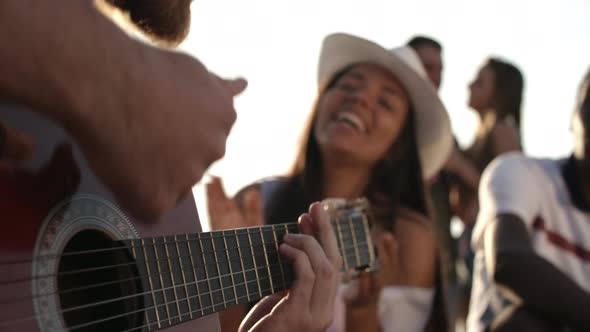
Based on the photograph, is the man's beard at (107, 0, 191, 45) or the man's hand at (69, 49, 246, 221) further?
the man's beard at (107, 0, 191, 45)

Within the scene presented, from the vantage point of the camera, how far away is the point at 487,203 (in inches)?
112

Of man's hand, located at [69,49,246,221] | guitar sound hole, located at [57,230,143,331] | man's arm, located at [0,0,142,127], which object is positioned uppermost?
man's arm, located at [0,0,142,127]

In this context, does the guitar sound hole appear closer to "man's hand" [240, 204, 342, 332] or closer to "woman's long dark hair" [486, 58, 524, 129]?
"man's hand" [240, 204, 342, 332]

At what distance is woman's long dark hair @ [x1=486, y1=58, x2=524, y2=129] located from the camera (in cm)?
440

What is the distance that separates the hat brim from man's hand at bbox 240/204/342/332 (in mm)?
1642

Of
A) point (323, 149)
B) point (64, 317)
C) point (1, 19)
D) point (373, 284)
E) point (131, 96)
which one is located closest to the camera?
point (1, 19)

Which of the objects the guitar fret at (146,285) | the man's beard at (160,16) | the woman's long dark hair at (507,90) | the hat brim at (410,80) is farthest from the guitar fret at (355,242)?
the woman's long dark hair at (507,90)

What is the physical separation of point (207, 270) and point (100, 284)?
229 millimetres

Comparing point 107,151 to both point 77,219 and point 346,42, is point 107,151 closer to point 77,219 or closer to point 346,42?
point 77,219

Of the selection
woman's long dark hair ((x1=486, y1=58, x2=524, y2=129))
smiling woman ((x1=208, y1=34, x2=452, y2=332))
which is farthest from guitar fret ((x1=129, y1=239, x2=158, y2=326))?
woman's long dark hair ((x1=486, y1=58, x2=524, y2=129))

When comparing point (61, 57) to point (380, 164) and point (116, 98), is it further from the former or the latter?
point (380, 164)

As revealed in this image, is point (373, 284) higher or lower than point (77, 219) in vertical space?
lower

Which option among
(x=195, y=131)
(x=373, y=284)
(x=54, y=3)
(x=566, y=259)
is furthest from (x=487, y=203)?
(x=54, y=3)

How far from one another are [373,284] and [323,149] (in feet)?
1.91
